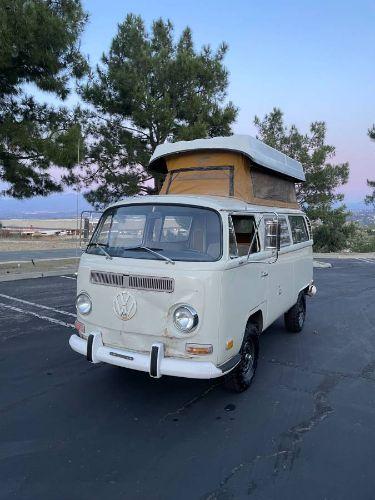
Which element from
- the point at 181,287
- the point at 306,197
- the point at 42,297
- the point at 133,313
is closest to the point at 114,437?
the point at 133,313

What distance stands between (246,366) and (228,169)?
290cm

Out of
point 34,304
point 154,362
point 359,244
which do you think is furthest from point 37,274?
point 359,244

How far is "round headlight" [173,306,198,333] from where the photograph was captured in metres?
3.87

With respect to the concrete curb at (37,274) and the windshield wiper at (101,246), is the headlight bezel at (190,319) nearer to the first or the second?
the windshield wiper at (101,246)

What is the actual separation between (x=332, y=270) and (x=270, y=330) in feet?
34.9

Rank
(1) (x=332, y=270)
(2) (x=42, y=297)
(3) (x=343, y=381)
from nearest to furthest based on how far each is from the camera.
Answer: (3) (x=343, y=381) < (2) (x=42, y=297) < (1) (x=332, y=270)

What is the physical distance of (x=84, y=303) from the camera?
4469mm

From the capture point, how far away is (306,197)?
84.8 feet

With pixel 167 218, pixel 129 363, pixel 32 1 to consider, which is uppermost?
pixel 32 1

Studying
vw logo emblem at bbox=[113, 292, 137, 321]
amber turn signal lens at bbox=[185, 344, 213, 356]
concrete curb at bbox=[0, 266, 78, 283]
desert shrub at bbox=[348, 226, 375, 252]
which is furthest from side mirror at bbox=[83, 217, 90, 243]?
Answer: desert shrub at bbox=[348, 226, 375, 252]

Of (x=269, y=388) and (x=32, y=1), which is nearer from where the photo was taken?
(x=269, y=388)

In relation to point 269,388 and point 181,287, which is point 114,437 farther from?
point 269,388

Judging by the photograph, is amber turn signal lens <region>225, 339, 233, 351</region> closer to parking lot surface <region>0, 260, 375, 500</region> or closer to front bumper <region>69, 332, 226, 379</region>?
front bumper <region>69, 332, 226, 379</region>

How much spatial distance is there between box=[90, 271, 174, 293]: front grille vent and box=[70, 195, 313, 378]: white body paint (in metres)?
0.04
